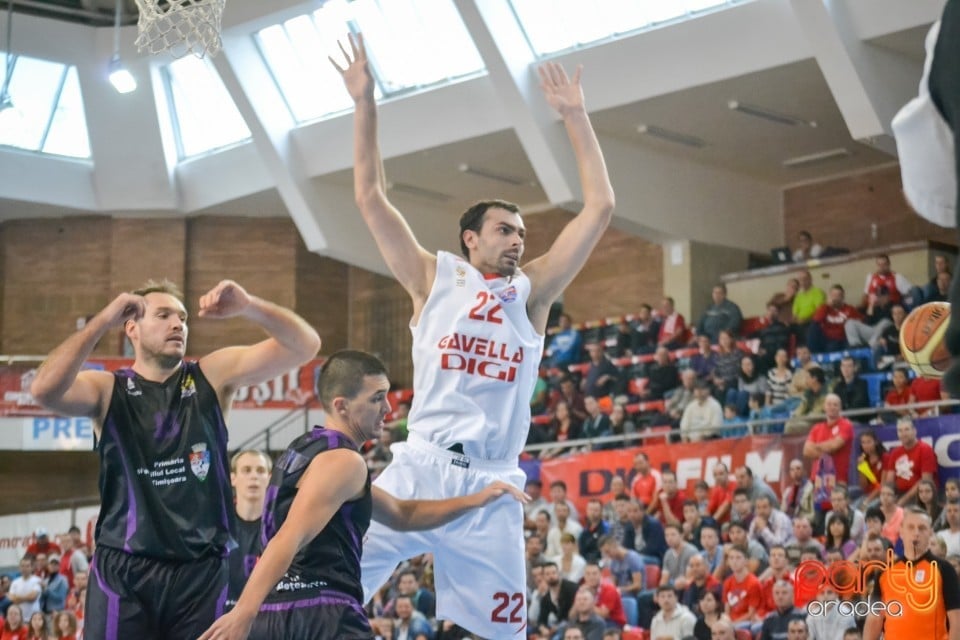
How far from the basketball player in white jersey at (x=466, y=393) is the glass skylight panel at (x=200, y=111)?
18.8 metres

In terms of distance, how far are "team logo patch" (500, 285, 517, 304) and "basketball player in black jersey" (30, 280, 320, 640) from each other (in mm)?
954

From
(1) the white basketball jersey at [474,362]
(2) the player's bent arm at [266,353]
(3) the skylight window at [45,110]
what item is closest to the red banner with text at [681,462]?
(1) the white basketball jersey at [474,362]

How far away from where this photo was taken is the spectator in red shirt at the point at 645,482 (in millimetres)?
15045

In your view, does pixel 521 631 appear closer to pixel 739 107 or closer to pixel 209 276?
pixel 739 107

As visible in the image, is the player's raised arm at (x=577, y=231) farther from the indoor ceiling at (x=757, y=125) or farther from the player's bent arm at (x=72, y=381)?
the indoor ceiling at (x=757, y=125)

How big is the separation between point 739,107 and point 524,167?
467cm

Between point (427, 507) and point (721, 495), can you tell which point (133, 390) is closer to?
point (427, 507)

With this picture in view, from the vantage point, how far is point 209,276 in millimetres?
27531

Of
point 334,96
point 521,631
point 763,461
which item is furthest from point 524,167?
point 521,631

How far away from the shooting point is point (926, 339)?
346 centimetres

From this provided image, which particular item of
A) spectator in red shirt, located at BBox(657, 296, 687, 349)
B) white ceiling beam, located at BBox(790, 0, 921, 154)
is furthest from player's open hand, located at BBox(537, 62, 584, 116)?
spectator in red shirt, located at BBox(657, 296, 687, 349)

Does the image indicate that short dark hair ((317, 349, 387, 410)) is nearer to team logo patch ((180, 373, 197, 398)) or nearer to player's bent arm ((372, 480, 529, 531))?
player's bent arm ((372, 480, 529, 531))

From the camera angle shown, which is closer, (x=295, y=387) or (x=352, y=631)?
(x=352, y=631)

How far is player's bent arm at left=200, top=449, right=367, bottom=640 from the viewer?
14.6 feet
